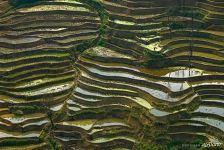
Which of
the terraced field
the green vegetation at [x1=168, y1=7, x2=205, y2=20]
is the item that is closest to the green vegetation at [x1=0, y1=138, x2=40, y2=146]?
the terraced field

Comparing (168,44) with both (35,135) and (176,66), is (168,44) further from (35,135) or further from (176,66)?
(35,135)

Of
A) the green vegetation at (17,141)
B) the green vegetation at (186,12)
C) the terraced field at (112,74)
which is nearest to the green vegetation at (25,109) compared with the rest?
the terraced field at (112,74)

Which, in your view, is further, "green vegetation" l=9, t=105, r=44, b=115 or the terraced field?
"green vegetation" l=9, t=105, r=44, b=115

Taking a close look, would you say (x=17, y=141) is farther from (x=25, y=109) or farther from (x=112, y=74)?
(x=112, y=74)

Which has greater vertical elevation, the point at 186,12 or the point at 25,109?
the point at 186,12

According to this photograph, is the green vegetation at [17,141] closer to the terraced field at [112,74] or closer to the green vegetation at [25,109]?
the terraced field at [112,74]

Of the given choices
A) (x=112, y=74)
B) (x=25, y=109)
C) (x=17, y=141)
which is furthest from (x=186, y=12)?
(x=17, y=141)

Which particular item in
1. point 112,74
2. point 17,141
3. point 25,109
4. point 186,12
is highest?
point 186,12

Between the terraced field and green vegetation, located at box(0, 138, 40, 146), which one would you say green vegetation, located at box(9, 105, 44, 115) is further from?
green vegetation, located at box(0, 138, 40, 146)

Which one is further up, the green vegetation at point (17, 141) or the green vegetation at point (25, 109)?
the green vegetation at point (25, 109)
